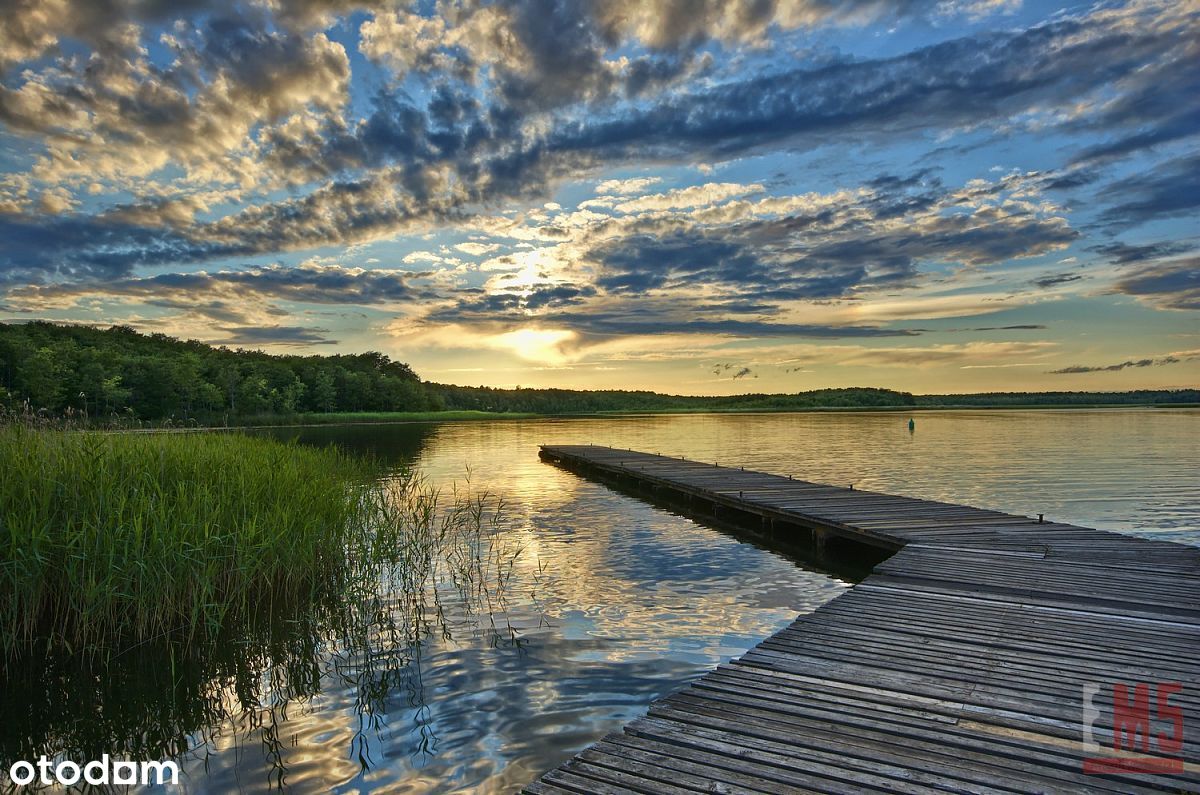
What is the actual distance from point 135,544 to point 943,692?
824cm

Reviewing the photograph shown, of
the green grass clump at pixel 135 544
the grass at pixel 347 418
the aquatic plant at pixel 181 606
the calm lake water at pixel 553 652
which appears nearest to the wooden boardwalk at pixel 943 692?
the calm lake water at pixel 553 652

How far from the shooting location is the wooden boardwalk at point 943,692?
13.2ft

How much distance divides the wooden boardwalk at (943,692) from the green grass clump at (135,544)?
5.45 metres

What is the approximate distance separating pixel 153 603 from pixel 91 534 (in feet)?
3.65

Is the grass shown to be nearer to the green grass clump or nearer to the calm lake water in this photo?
the calm lake water

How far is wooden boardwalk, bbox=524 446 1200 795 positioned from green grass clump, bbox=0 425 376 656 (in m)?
5.45

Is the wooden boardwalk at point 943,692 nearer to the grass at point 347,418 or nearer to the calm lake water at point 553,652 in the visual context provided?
the calm lake water at point 553,652

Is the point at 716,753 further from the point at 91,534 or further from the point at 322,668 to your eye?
the point at 91,534

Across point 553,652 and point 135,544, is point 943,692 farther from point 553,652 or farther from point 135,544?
point 135,544

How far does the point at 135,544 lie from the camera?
25.3ft

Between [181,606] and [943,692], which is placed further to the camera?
[181,606]

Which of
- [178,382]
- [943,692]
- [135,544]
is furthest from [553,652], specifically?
[178,382]

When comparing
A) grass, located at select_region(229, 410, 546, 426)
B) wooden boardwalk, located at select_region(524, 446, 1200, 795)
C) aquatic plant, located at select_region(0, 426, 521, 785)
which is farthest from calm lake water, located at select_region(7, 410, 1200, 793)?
grass, located at select_region(229, 410, 546, 426)

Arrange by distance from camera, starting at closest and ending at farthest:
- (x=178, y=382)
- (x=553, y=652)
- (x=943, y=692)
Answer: (x=943, y=692) → (x=553, y=652) → (x=178, y=382)
